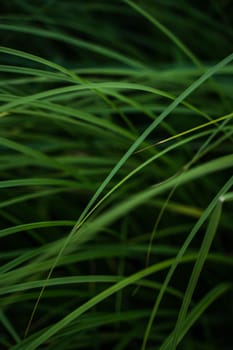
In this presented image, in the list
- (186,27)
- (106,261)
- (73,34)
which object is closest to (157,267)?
(106,261)

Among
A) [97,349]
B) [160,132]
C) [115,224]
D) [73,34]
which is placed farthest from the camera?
[73,34]

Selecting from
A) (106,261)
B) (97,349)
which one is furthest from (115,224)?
(97,349)

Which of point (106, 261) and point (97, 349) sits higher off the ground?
point (106, 261)

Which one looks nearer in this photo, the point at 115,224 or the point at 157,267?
the point at 157,267

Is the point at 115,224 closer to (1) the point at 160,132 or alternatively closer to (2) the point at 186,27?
(1) the point at 160,132

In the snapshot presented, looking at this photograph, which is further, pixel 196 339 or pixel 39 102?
pixel 196 339

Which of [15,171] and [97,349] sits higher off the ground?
[15,171]

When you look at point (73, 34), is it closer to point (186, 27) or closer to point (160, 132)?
point (186, 27)

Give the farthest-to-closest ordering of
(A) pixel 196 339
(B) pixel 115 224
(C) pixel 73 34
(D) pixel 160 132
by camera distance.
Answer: (C) pixel 73 34, (D) pixel 160 132, (B) pixel 115 224, (A) pixel 196 339

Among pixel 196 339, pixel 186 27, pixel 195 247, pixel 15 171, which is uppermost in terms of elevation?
pixel 186 27
